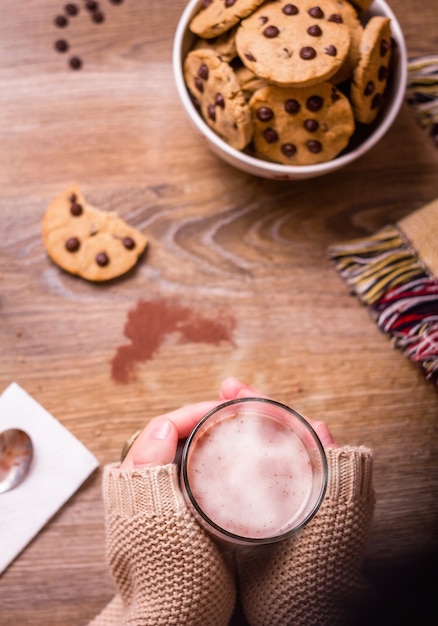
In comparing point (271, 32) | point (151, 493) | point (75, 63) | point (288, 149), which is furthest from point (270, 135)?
point (151, 493)

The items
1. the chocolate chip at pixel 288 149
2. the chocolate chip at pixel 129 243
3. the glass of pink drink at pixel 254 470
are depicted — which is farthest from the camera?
the chocolate chip at pixel 129 243

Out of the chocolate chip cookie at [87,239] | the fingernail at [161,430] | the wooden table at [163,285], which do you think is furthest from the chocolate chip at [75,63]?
the fingernail at [161,430]

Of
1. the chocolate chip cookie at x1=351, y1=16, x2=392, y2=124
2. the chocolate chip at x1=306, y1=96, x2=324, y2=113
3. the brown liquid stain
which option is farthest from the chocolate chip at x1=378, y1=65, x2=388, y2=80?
the brown liquid stain

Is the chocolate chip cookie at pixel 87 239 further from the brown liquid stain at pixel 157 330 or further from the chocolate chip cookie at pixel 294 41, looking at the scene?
the chocolate chip cookie at pixel 294 41

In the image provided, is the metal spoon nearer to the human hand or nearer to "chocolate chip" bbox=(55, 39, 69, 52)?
the human hand

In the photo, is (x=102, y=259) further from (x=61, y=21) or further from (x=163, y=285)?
(x=61, y=21)
